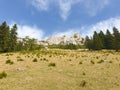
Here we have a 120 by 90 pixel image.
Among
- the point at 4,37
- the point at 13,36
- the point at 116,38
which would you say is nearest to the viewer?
the point at 4,37

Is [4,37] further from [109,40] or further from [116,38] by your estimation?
[116,38]

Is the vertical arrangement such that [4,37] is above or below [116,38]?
above

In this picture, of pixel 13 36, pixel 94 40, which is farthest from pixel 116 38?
pixel 13 36

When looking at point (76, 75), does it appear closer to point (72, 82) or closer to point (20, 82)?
point (72, 82)

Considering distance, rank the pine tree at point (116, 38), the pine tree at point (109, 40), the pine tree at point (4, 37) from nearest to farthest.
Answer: the pine tree at point (4, 37) < the pine tree at point (116, 38) < the pine tree at point (109, 40)

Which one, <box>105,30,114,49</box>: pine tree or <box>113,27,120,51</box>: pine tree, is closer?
<box>113,27,120,51</box>: pine tree

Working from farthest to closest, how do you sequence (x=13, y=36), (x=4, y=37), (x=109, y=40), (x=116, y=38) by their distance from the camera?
(x=109, y=40)
(x=116, y=38)
(x=13, y=36)
(x=4, y=37)

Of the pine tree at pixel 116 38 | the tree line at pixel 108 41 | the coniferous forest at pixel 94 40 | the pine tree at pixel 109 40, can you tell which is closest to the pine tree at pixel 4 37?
the coniferous forest at pixel 94 40

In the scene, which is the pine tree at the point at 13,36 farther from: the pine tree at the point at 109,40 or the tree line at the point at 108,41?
the pine tree at the point at 109,40

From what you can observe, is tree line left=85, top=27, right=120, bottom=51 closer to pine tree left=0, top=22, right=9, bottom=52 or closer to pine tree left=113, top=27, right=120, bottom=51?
pine tree left=113, top=27, right=120, bottom=51

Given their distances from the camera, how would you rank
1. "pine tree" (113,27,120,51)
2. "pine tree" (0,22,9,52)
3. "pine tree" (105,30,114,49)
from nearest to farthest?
1. "pine tree" (0,22,9,52)
2. "pine tree" (113,27,120,51)
3. "pine tree" (105,30,114,49)

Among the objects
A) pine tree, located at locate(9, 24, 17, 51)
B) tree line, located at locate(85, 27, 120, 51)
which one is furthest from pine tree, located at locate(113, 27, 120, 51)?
pine tree, located at locate(9, 24, 17, 51)

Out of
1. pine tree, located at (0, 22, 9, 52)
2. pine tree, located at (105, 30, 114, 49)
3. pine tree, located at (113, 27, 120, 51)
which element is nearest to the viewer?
pine tree, located at (0, 22, 9, 52)

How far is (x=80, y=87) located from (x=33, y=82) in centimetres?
334
